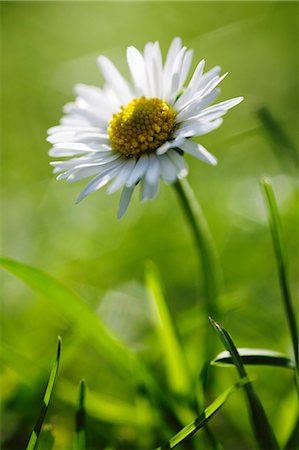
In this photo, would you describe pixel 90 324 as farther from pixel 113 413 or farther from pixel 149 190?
pixel 149 190

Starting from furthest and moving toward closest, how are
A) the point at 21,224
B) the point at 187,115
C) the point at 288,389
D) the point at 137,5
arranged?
1. the point at 137,5
2. the point at 21,224
3. the point at 288,389
4. the point at 187,115

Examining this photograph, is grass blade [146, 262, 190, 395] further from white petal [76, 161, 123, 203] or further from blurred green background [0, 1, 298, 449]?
white petal [76, 161, 123, 203]

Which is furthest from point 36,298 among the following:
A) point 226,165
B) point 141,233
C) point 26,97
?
point 26,97

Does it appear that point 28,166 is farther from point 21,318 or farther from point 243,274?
point 243,274

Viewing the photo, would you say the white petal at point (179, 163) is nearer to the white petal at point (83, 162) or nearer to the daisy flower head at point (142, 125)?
the daisy flower head at point (142, 125)

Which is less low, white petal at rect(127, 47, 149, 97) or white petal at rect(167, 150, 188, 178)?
white petal at rect(127, 47, 149, 97)

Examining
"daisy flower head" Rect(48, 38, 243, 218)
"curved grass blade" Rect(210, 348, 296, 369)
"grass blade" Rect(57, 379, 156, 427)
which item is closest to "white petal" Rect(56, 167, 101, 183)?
"daisy flower head" Rect(48, 38, 243, 218)
